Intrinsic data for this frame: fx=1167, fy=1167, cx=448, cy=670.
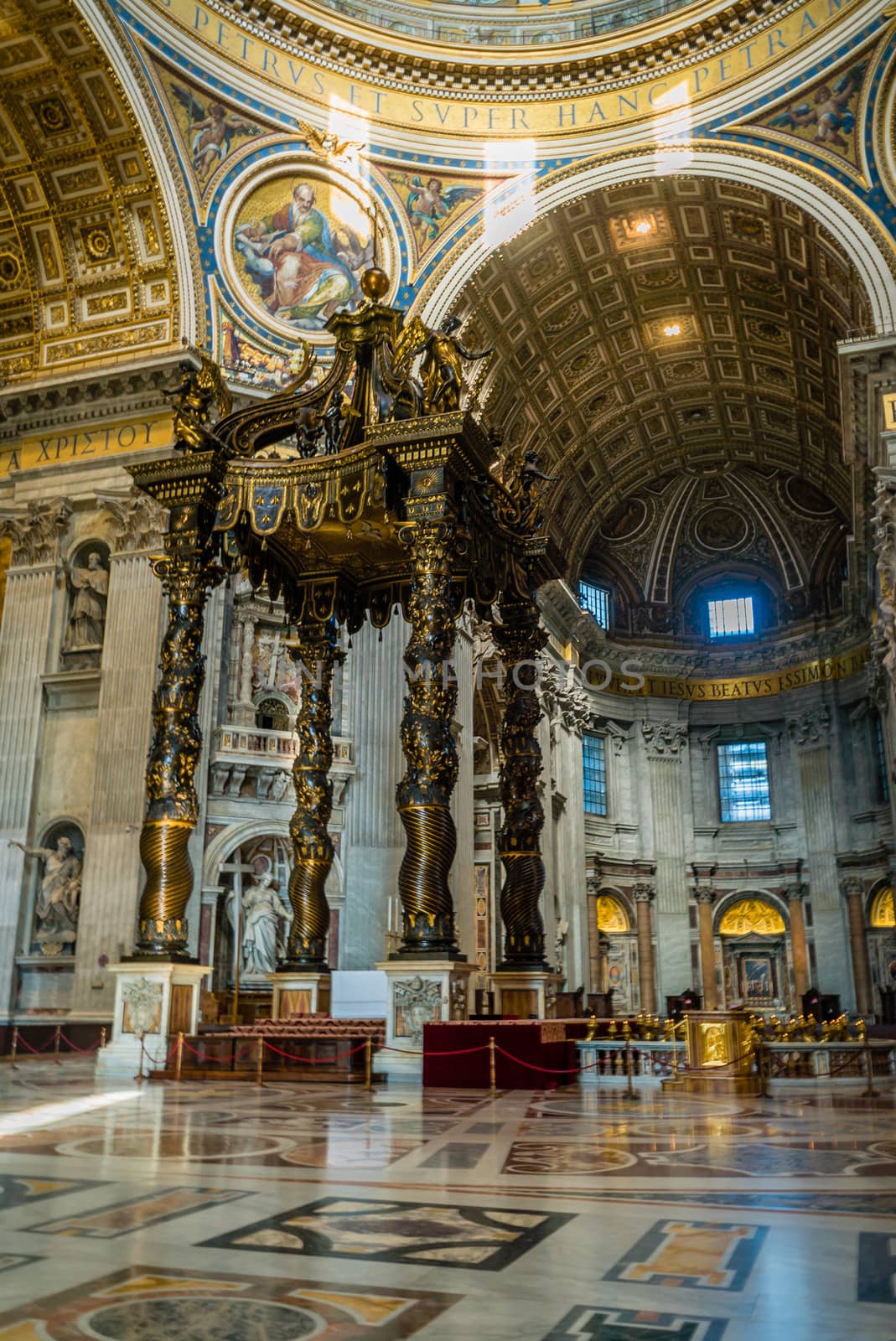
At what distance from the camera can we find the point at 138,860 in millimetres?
15180

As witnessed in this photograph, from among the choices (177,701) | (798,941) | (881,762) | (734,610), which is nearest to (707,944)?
(798,941)

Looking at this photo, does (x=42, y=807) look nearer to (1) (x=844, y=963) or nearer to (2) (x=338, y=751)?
(2) (x=338, y=751)

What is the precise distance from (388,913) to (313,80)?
43.1 feet

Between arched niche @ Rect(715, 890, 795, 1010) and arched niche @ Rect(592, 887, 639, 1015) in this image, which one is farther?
arched niche @ Rect(715, 890, 795, 1010)

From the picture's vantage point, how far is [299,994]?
479 inches

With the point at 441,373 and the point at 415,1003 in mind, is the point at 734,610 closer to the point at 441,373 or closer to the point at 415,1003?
the point at 441,373

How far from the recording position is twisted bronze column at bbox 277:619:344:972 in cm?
1235

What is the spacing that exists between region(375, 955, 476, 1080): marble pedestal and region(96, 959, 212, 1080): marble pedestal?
6.46ft

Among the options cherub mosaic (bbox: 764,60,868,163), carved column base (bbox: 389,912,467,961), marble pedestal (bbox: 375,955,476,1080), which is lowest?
marble pedestal (bbox: 375,955,476,1080)

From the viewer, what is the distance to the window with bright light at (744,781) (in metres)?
30.6

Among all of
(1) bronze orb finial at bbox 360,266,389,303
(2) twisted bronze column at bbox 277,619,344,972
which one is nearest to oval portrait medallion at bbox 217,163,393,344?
(1) bronze orb finial at bbox 360,266,389,303

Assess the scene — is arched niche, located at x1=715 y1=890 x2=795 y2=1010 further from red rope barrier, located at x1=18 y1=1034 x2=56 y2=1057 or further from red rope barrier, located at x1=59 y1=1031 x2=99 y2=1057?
red rope barrier, located at x1=18 y1=1034 x2=56 y2=1057

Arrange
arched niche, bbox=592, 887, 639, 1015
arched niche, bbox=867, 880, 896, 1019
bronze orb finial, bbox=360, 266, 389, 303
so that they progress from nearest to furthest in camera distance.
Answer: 1. bronze orb finial, bbox=360, 266, 389, 303
2. arched niche, bbox=867, 880, 896, 1019
3. arched niche, bbox=592, 887, 639, 1015

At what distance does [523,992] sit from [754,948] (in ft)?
62.8
